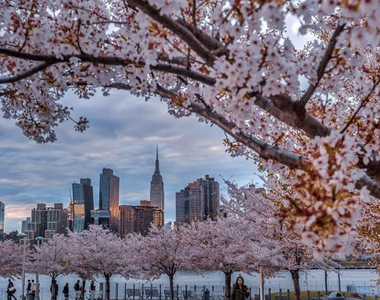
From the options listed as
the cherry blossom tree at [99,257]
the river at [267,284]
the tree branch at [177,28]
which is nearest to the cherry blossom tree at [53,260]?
the cherry blossom tree at [99,257]

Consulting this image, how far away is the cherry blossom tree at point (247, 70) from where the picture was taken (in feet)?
11.0

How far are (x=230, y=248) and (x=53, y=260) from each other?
18.4 metres

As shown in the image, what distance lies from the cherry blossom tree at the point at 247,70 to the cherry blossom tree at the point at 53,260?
26.9 m

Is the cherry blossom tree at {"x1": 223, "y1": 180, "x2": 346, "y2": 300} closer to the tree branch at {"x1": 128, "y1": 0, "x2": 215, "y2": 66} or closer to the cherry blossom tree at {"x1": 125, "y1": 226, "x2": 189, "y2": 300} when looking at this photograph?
Answer: the cherry blossom tree at {"x1": 125, "y1": 226, "x2": 189, "y2": 300}

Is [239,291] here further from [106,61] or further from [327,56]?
[327,56]

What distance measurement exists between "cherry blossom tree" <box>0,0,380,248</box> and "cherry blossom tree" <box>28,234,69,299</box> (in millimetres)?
26851

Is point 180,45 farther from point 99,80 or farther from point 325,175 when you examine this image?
point 325,175

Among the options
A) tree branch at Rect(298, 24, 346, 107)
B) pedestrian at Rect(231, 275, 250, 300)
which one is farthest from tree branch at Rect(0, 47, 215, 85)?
pedestrian at Rect(231, 275, 250, 300)

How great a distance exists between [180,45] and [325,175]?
9.91ft

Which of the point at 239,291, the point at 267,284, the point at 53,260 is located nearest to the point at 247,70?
the point at 239,291

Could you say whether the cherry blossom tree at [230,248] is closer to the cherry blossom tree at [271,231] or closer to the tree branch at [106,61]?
the cherry blossom tree at [271,231]

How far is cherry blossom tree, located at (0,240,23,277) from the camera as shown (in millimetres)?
35469

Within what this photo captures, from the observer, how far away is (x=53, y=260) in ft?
109

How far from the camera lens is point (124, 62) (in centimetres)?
458
